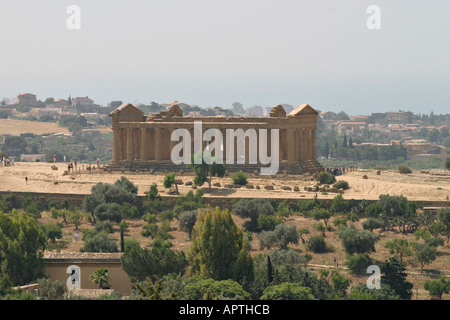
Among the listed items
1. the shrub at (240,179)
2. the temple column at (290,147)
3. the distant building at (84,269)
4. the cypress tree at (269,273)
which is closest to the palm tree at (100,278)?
the distant building at (84,269)

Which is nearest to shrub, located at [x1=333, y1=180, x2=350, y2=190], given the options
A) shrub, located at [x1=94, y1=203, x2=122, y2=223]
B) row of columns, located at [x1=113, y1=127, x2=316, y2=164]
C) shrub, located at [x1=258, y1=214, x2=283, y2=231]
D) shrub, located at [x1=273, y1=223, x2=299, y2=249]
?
row of columns, located at [x1=113, y1=127, x2=316, y2=164]

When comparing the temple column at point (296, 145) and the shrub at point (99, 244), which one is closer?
the shrub at point (99, 244)

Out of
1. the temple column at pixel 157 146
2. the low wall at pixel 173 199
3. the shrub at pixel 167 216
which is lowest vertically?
the shrub at pixel 167 216

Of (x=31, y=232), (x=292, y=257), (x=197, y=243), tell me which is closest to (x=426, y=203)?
(x=292, y=257)

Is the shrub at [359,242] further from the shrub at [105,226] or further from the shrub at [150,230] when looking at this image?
the shrub at [105,226]

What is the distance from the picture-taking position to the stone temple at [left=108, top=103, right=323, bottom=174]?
10050 centimetres

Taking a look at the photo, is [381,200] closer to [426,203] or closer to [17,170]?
[426,203]

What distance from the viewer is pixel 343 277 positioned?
66.0 meters

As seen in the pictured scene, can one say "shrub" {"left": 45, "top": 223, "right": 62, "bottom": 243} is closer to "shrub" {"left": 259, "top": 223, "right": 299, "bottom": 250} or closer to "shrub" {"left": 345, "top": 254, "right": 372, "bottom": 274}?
"shrub" {"left": 259, "top": 223, "right": 299, "bottom": 250}

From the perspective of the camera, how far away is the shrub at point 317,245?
75.1 meters

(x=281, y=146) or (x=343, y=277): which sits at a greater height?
(x=281, y=146)

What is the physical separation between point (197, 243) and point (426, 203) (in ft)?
94.8

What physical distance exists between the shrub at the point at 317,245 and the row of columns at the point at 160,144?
25.2 metres

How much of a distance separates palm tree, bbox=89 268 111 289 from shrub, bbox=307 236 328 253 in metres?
19.4
